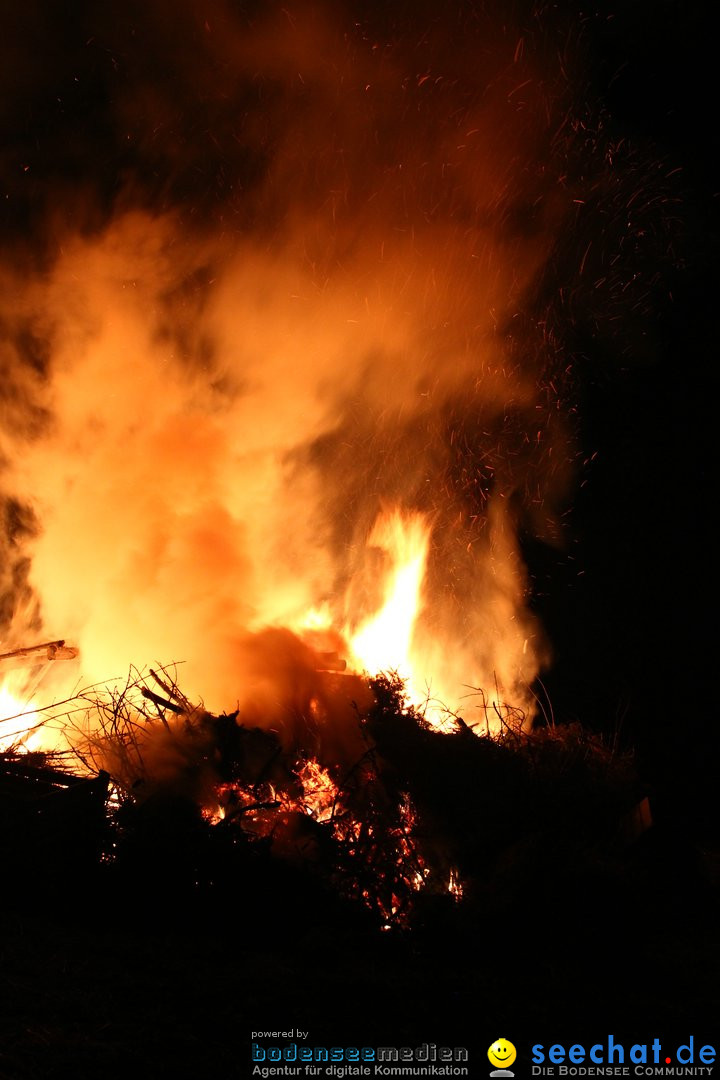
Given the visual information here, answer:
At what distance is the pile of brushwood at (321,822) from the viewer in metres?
4.25

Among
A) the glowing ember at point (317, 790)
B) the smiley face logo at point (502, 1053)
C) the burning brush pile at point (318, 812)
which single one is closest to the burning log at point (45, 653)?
the burning brush pile at point (318, 812)

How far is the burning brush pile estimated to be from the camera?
14.1ft

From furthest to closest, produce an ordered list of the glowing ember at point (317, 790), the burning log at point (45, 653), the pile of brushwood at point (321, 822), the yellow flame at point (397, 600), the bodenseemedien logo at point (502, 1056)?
1. the yellow flame at point (397, 600)
2. the burning log at point (45, 653)
3. the glowing ember at point (317, 790)
4. the pile of brushwood at point (321, 822)
5. the bodenseemedien logo at point (502, 1056)

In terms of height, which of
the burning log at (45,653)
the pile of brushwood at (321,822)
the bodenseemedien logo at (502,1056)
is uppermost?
the burning log at (45,653)

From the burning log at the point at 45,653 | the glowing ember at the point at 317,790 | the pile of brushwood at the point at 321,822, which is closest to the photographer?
the pile of brushwood at the point at 321,822

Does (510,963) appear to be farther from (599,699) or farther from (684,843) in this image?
(599,699)

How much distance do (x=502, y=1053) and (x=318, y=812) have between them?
2.96 meters

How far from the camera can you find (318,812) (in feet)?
17.8

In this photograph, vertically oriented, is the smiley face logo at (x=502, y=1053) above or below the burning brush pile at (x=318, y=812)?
below

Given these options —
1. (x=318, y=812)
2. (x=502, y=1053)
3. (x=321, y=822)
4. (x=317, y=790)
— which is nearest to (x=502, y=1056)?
(x=502, y=1053)

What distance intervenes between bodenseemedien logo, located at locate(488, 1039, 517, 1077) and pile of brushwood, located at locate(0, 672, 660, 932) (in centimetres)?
131

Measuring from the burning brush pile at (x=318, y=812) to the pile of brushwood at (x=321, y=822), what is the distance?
0.01m

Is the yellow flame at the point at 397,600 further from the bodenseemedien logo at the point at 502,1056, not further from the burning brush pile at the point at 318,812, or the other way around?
the bodenseemedien logo at the point at 502,1056

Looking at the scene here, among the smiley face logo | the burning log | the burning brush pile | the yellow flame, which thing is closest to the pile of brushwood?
the burning brush pile
